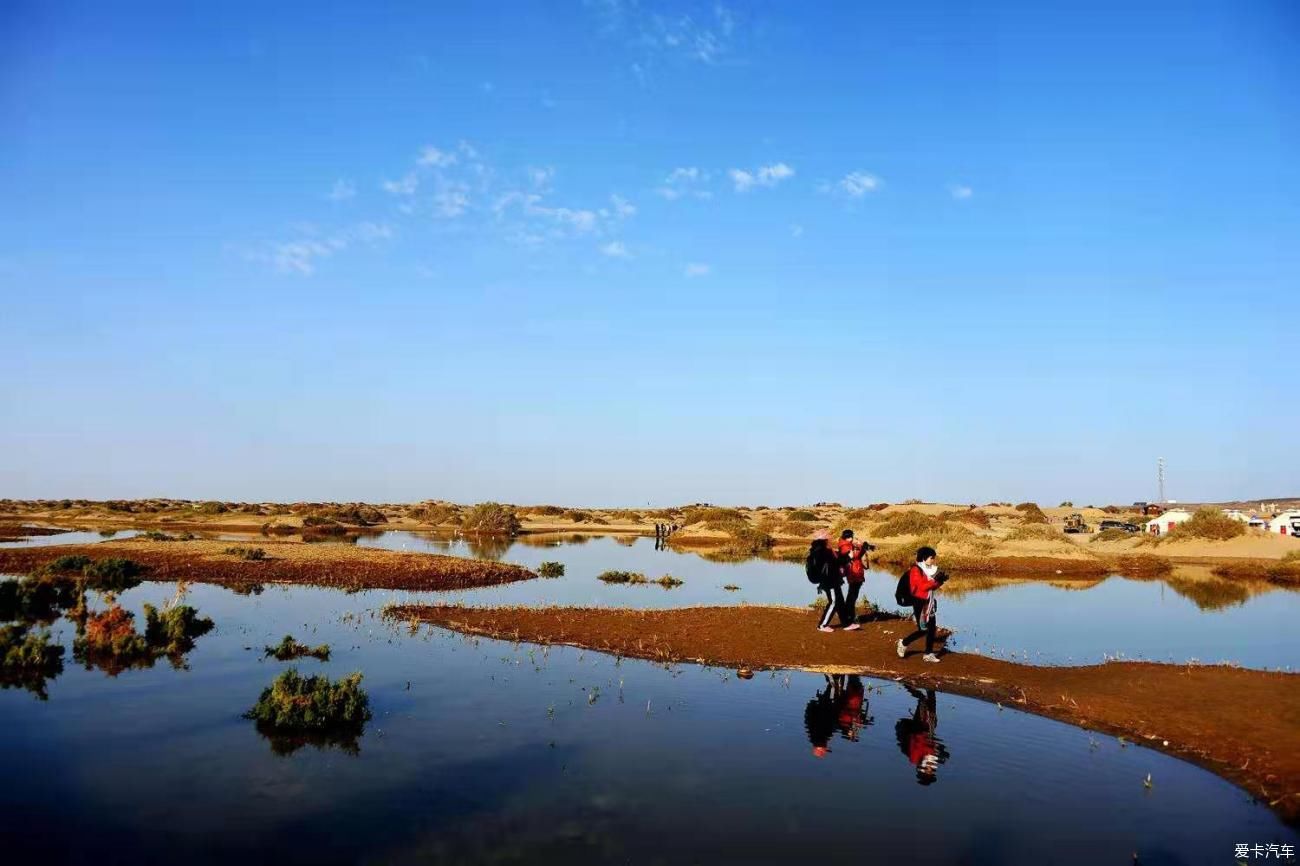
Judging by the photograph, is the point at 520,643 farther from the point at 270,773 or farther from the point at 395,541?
the point at 395,541

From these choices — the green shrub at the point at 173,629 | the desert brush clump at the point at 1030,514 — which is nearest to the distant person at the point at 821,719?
the green shrub at the point at 173,629

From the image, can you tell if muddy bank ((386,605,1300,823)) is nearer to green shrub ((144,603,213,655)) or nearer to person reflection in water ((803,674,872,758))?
person reflection in water ((803,674,872,758))

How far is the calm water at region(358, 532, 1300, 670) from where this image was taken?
2317 cm

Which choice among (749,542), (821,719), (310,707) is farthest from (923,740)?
(749,542)

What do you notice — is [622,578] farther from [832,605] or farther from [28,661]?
[28,661]

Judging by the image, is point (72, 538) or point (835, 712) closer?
point (835, 712)

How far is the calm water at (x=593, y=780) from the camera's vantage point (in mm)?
9531

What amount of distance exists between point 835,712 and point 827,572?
679cm

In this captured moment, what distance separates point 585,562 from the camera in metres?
48.7

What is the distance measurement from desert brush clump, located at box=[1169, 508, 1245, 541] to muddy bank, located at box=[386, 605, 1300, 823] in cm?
4845

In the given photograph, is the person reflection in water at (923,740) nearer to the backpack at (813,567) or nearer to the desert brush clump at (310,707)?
the backpack at (813,567)

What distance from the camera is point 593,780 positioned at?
11695 mm

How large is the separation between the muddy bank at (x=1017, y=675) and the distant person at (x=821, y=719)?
7.67ft

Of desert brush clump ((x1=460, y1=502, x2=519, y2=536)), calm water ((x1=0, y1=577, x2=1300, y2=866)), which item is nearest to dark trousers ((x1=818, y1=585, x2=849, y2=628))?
calm water ((x1=0, y1=577, x2=1300, y2=866))
